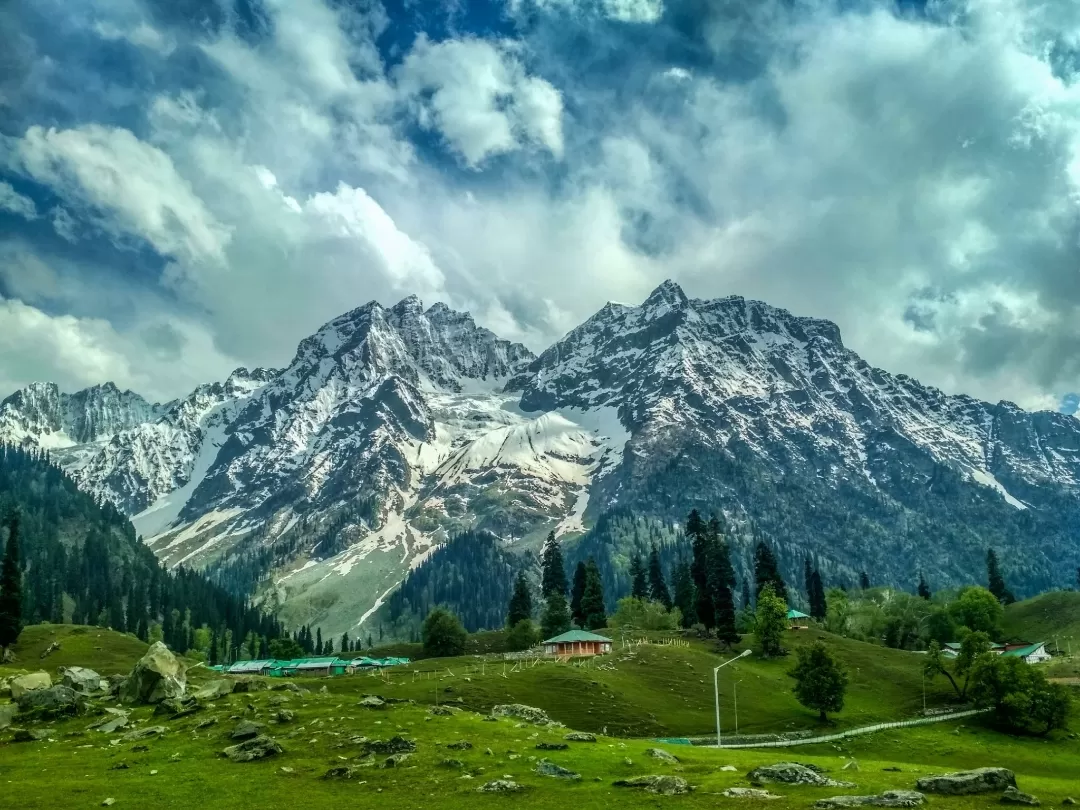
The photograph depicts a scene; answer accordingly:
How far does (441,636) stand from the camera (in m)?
164

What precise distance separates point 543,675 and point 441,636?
66.3 m

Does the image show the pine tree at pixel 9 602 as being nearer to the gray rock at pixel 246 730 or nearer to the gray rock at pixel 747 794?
the gray rock at pixel 246 730

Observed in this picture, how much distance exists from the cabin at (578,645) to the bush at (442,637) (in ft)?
106

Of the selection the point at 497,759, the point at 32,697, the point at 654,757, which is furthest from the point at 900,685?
the point at 32,697

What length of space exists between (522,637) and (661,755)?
120017 mm

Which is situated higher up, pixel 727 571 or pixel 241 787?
pixel 727 571

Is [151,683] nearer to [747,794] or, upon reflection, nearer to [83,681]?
[83,681]

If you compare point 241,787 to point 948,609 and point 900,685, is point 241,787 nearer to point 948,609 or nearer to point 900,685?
point 900,685

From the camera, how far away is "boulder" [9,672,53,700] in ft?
245

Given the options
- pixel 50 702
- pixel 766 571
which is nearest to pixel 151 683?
pixel 50 702

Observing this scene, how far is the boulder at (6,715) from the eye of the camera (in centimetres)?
6419

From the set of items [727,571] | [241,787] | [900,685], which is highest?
[727,571]

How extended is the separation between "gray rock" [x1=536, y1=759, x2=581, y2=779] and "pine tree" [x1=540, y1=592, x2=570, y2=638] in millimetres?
120365

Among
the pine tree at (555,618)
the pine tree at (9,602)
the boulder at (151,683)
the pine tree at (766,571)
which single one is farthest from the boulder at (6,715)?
the pine tree at (766,571)
